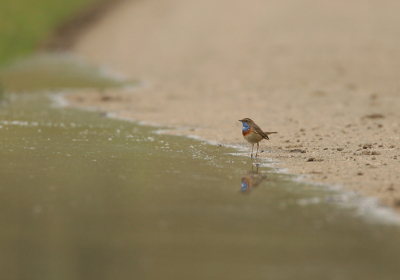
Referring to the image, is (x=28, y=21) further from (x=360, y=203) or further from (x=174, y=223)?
(x=360, y=203)

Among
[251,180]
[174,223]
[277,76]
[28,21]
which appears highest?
[28,21]

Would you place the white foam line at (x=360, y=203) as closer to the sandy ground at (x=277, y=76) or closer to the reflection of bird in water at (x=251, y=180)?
the sandy ground at (x=277, y=76)

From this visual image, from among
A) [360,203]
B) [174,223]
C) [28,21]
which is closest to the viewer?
[174,223]

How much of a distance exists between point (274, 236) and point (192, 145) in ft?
13.9

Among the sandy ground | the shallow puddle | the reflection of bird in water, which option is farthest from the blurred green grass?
the reflection of bird in water

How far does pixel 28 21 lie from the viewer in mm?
29922

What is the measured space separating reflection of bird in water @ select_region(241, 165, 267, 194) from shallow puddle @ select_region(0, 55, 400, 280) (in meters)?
0.01

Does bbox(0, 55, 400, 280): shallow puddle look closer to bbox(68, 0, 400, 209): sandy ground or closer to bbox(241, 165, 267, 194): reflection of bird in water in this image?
bbox(241, 165, 267, 194): reflection of bird in water

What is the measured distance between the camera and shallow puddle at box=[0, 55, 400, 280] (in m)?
4.12

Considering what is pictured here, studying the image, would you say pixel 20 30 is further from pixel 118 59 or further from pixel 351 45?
pixel 351 45

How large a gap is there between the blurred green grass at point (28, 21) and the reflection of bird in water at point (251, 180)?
63.7ft

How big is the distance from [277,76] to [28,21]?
54.5 feet

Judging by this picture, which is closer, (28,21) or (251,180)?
(251,180)

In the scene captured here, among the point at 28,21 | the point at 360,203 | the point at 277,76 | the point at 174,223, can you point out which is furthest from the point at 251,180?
the point at 28,21
